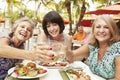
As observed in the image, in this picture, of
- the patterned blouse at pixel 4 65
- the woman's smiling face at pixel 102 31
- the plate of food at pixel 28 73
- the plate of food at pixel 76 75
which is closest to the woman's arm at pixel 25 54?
the plate of food at pixel 28 73

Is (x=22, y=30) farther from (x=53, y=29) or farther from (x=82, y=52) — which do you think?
(x=53, y=29)

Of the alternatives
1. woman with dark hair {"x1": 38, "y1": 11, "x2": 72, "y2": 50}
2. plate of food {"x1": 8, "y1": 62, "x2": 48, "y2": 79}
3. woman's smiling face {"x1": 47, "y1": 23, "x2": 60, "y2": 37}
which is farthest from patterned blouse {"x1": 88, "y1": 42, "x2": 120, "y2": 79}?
woman's smiling face {"x1": 47, "y1": 23, "x2": 60, "y2": 37}

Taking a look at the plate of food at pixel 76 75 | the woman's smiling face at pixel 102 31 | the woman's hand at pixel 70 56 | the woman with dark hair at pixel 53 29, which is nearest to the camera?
the plate of food at pixel 76 75

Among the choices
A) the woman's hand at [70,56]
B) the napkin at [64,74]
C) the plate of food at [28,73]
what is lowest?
the napkin at [64,74]

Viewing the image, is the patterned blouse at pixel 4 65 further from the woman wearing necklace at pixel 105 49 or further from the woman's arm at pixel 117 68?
the woman's arm at pixel 117 68

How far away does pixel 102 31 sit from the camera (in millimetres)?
2109

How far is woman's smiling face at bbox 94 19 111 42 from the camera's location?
6.87 ft

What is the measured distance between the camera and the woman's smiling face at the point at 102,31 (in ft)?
6.87

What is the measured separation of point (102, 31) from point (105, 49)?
192mm

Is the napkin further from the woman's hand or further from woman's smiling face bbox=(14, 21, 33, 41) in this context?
woman's smiling face bbox=(14, 21, 33, 41)

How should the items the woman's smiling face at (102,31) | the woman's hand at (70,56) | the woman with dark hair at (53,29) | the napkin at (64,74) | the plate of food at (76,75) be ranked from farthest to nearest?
the woman with dark hair at (53,29), the woman's hand at (70,56), the woman's smiling face at (102,31), the napkin at (64,74), the plate of food at (76,75)

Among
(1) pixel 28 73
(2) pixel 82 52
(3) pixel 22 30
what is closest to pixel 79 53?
(2) pixel 82 52

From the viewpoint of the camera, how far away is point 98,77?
2.07 meters

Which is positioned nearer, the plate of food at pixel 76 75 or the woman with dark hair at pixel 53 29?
the plate of food at pixel 76 75
